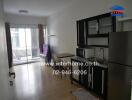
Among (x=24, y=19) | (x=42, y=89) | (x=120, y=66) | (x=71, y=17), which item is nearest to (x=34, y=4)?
(x=71, y=17)

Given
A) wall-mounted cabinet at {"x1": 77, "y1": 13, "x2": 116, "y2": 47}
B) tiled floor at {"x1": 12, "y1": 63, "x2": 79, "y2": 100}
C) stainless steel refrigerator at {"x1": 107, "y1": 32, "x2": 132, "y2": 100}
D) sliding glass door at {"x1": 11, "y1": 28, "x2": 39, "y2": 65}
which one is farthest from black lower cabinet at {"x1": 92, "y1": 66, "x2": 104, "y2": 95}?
sliding glass door at {"x1": 11, "y1": 28, "x2": 39, "y2": 65}

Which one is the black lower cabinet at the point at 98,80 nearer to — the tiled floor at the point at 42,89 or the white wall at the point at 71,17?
the tiled floor at the point at 42,89

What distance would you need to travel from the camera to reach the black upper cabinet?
3628 millimetres

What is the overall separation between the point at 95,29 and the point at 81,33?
26.9 inches

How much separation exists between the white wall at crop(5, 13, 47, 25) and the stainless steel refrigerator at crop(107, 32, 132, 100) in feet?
18.1

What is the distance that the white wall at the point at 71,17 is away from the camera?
113 inches

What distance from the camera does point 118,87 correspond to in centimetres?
202

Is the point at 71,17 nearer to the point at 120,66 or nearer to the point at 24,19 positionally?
the point at 120,66

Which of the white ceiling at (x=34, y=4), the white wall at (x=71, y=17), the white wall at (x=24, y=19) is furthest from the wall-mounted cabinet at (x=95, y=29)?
the white wall at (x=24, y=19)

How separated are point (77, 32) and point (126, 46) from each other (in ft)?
7.47

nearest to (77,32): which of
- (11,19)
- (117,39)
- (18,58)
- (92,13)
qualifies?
(92,13)

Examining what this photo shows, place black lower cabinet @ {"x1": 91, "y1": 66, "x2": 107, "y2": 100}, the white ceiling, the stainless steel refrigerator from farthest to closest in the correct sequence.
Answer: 1. the white ceiling
2. black lower cabinet @ {"x1": 91, "y1": 66, "x2": 107, "y2": 100}
3. the stainless steel refrigerator

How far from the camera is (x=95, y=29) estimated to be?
3160 millimetres

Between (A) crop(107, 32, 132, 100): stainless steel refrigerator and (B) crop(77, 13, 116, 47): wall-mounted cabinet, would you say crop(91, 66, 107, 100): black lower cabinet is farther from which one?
(B) crop(77, 13, 116, 47): wall-mounted cabinet
